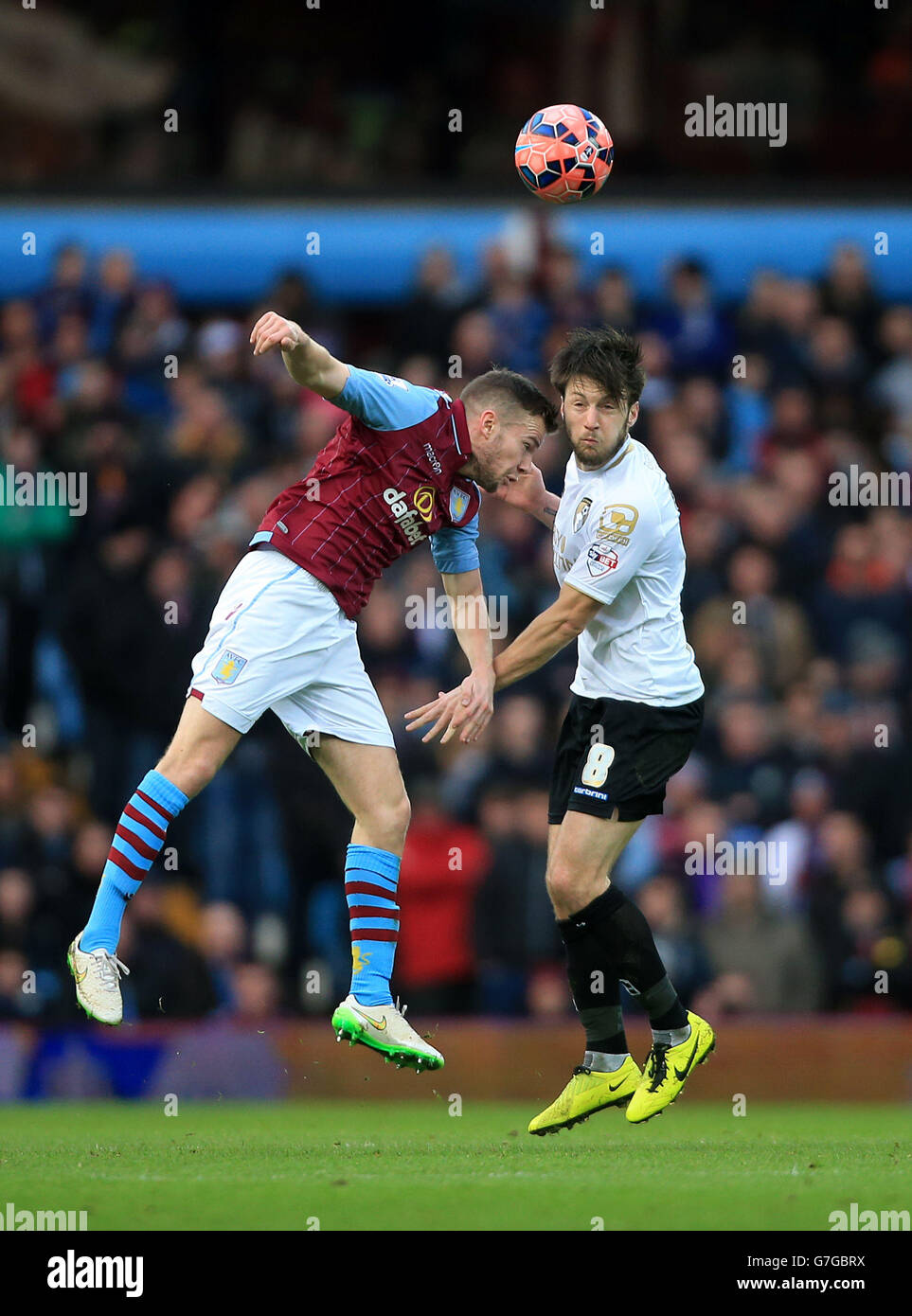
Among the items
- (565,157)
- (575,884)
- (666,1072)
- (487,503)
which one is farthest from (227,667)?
(487,503)

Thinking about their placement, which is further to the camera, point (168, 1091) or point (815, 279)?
point (815, 279)

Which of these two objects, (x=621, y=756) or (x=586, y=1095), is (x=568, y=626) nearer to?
(x=621, y=756)

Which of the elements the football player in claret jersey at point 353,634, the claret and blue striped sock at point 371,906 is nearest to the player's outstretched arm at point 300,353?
the football player in claret jersey at point 353,634

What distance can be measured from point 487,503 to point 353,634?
5.80m

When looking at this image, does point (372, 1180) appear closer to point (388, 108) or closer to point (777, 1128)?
point (777, 1128)

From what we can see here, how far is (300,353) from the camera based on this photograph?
744 centimetres

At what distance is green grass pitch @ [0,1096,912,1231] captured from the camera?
6.76 meters

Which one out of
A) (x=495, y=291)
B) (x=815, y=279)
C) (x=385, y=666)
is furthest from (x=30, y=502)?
(x=815, y=279)

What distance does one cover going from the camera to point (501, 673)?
8180mm

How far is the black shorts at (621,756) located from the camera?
8.16 metres

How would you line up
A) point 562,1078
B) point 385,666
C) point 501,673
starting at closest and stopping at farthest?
point 501,673
point 562,1078
point 385,666

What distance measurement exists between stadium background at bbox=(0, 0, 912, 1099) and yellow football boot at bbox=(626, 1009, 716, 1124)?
339cm

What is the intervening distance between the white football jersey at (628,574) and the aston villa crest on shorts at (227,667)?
1335 millimetres

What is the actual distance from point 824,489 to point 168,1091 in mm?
6052
